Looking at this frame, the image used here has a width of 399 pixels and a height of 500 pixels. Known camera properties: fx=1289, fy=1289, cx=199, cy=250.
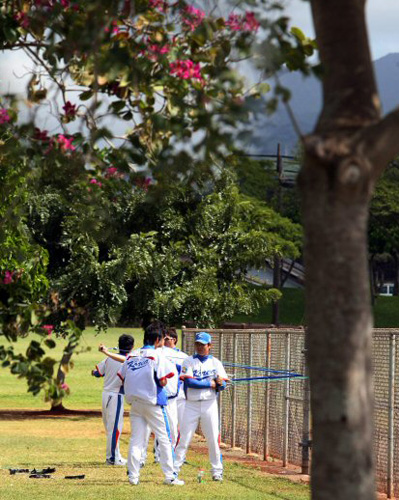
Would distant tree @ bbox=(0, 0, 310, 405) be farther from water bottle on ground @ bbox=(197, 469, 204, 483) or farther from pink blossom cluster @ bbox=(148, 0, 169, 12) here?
water bottle on ground @ bbox=(197, 469, 204, 483)

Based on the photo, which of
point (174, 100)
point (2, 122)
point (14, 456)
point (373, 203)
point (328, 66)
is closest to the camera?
point (328, 66)

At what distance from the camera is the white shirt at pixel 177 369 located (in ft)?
55.2

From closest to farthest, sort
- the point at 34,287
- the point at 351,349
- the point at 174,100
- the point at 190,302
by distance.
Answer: the point at 351,349 < the point at 174,100 < the point at 34,287 < the point at 190,302

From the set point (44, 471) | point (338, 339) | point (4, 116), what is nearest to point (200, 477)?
point (44, 471)

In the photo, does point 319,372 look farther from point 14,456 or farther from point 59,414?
point 59,414

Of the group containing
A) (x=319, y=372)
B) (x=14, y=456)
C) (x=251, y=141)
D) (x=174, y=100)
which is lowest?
(x=14, y=456)

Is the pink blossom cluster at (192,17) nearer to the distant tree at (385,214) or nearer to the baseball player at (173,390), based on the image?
the baseball player at (173,390)

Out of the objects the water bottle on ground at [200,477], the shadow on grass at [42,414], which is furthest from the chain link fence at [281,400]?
the shadow on grass at [42,414]

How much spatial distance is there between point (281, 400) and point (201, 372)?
3.94 m

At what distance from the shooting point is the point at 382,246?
255 ft

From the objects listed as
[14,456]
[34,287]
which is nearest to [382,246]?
[34,287]

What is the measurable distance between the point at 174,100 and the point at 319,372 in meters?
2.31

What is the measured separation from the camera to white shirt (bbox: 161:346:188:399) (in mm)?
16812

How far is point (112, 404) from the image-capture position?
1900 centimetres
